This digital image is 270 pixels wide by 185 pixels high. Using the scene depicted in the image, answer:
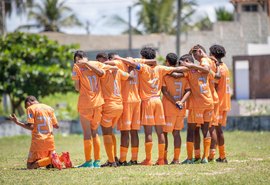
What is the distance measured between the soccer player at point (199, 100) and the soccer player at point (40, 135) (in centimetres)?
254

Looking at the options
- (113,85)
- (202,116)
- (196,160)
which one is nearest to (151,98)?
(113,85)

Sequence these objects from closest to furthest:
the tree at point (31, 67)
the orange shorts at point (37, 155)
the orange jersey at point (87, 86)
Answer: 1. the orange jersey at point (87, 86)
2. the orange shorts at point (37, 155)
3. the tree at point (31, 67)

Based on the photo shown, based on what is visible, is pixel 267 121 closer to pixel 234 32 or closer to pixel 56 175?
pixel 56 175

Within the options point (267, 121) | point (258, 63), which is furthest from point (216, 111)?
point (258, 63)

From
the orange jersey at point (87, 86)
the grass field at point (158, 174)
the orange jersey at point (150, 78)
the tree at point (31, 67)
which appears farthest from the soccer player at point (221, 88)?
the tree at point (31, 67)

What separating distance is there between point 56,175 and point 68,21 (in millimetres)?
52743

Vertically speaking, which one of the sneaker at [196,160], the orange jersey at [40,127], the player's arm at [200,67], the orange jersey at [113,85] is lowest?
the sneaker at [196,160]

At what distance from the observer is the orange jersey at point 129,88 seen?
1536 cm

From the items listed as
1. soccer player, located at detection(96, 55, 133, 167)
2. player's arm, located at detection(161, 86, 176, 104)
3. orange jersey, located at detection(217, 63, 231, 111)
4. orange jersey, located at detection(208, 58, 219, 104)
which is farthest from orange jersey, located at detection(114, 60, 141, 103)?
orange jersey, located at detection(217, 63, 231, 111)

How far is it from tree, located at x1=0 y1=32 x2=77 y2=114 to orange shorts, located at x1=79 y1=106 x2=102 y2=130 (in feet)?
69.6

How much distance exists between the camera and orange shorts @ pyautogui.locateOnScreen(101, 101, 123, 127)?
15.0 m

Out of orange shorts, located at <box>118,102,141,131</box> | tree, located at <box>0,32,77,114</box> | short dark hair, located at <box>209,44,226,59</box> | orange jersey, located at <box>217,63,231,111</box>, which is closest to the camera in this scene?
orange shorts, located at <box>118,102,141,131</box>

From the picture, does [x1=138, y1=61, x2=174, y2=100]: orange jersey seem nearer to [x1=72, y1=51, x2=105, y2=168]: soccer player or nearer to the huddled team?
the huddled team

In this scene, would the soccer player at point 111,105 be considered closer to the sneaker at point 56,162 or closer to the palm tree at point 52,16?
the sneaker at point 56,162
